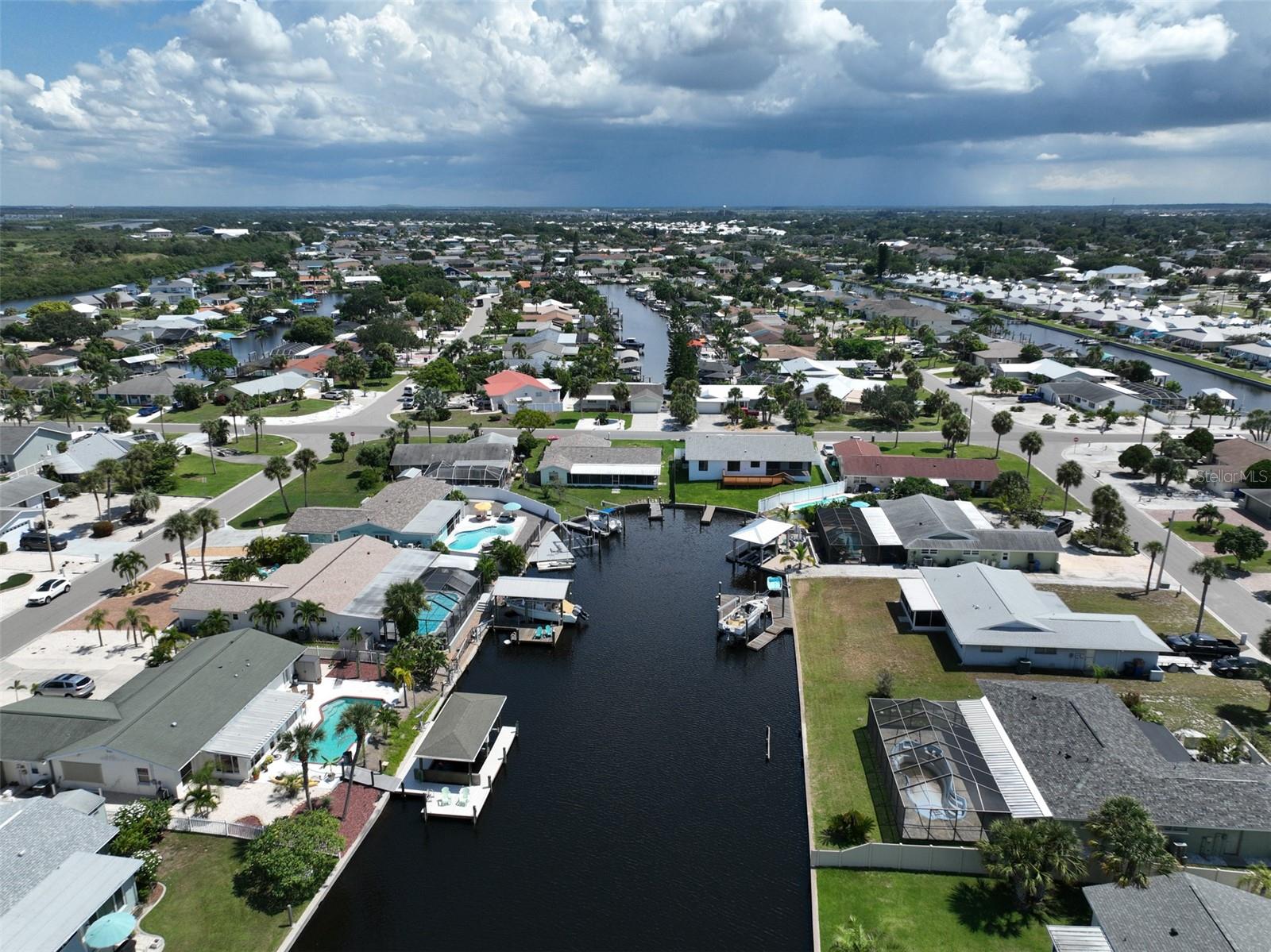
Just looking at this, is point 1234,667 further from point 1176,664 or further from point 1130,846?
point 1130,846

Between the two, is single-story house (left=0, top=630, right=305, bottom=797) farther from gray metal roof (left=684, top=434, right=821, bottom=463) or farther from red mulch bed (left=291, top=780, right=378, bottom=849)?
gray metal roof (left=684, top=434, right=821, bottom=463)

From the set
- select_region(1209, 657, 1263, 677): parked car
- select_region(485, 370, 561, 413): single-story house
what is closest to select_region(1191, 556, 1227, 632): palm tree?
select_region(1209, 657, 1263, 677): parked car

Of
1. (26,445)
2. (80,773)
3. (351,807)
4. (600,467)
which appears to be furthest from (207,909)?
(26,445)

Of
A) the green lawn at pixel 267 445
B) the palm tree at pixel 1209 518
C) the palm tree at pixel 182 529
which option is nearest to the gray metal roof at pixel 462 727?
the palm tree at pixel 182 529

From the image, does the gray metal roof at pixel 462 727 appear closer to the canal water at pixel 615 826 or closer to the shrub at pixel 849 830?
the canal water at pixel 615 826

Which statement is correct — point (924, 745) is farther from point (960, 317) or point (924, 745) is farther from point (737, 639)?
point (960, 317)

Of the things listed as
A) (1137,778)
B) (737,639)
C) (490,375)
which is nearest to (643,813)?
(737,639)
